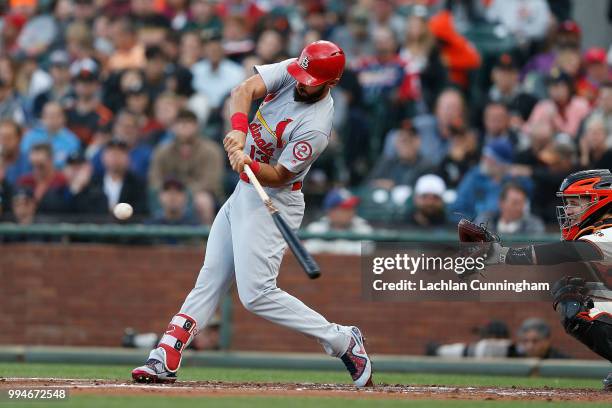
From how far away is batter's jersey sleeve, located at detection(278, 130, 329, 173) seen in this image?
7.99 meters

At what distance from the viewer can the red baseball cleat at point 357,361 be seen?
8375 millimetres

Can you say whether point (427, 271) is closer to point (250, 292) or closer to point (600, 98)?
point (250, 292)

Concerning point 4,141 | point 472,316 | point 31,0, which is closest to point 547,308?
point 472,316

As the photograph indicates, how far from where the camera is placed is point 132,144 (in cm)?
1503

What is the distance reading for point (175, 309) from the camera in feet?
41.8

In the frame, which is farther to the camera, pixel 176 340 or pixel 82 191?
pixel 82 191

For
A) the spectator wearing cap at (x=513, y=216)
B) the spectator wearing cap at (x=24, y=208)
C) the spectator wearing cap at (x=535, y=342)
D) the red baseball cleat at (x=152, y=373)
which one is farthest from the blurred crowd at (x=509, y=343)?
the red baseball cleat at (x=152, y=373)

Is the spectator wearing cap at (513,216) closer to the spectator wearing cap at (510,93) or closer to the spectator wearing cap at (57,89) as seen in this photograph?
the spectator wearing cap at (510,93)

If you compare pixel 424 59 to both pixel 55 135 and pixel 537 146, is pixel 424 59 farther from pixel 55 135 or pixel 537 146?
pixel 55 135

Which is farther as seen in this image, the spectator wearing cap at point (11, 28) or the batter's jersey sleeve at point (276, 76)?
the spectator wearing cap at point (11, 28)

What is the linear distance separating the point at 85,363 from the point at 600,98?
19.4 ft

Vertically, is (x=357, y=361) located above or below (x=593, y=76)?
below

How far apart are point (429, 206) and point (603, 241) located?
4.87 meters

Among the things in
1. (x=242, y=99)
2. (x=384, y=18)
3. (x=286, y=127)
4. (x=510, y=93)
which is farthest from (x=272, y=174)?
(x=384, y=18)
